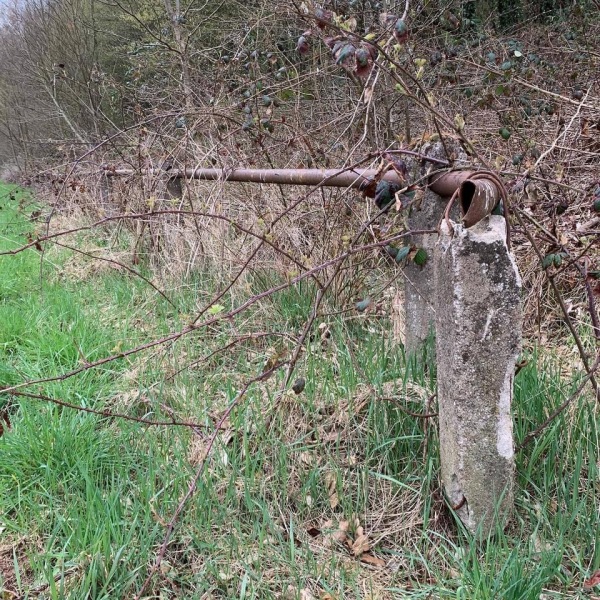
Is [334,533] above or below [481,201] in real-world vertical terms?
below

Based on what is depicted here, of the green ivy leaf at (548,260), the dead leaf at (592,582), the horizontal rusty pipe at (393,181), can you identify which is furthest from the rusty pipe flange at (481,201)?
the dead leaf at (592,582)

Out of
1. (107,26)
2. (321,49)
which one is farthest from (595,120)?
(107,26)

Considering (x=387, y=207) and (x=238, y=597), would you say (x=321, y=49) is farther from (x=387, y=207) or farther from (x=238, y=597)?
(x=238, y=597)

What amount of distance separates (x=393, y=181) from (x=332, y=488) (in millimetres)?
1164

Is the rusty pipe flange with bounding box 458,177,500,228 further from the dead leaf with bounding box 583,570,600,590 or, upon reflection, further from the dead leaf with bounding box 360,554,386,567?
the dead leaf with bounding box 360,554,386,567

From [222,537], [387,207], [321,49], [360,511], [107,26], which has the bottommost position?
[360,511]

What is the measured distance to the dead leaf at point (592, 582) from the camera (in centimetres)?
151

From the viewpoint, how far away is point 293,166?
414 cm

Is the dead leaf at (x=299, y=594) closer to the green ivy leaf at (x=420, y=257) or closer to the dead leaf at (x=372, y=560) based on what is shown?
the dead leaf at (x=372, y=560)

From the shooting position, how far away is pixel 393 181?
6.79ft

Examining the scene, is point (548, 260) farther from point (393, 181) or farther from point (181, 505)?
point (181, 505)

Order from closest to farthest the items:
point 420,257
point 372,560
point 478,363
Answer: point 478,363
point 372,560
point 420,257

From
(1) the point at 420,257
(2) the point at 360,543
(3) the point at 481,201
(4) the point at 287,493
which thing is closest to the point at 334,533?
(2) the point at 360,543

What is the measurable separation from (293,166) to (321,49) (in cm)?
160
